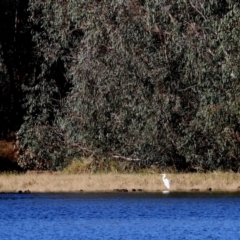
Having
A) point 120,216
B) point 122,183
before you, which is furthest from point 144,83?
point 120,216

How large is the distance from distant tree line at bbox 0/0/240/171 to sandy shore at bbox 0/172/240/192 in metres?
1.28

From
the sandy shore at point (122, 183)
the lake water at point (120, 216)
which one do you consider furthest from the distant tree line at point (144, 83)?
the lake water at point (120, 216)

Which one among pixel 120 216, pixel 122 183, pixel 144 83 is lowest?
pixel 120 216

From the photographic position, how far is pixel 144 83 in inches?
1406

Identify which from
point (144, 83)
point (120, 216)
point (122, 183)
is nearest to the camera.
→ point (120, 216)

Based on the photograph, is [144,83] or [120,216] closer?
[120,216]

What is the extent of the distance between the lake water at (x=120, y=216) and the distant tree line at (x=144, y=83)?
3.42m

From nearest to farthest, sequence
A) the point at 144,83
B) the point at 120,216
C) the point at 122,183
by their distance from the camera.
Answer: the point at 120,216 < the point at 122,183 < the point at 144,83

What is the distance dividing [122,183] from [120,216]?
6.26 meters

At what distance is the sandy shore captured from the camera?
33.5 meters

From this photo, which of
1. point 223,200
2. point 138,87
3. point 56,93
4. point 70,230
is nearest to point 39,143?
point 56,93

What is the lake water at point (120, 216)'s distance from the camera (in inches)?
945

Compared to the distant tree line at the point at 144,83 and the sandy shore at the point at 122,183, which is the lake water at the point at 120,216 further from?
the distant tree line at the point at 144,83

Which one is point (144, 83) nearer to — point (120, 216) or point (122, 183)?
point (122, 183)
